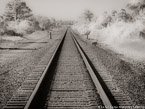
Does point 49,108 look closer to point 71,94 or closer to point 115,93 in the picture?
point 71,94

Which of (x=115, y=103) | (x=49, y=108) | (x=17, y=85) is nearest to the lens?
(x=49, y=108)

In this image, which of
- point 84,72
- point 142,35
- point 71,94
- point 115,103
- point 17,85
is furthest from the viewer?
point 142,35

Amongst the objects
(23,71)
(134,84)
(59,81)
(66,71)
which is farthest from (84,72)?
(23,71)

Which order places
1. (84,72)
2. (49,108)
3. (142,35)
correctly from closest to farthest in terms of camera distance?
(49,108), (84,72), (142,35)

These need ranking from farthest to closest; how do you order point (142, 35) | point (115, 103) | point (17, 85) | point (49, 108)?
point (142, 35) < point (17, 85) < point (115, 103) < point (49, 108)

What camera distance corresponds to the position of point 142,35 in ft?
74.5

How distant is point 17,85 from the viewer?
5.90 metres

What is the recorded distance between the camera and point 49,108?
4.31 meters

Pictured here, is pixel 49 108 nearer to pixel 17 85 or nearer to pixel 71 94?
pixel 71 94

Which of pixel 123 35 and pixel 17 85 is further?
pixel 123 35

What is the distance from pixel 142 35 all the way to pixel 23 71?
62.6 ft

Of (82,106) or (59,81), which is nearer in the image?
(82,106)

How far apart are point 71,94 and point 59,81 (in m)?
1.17

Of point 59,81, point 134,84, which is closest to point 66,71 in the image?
point 59,81
